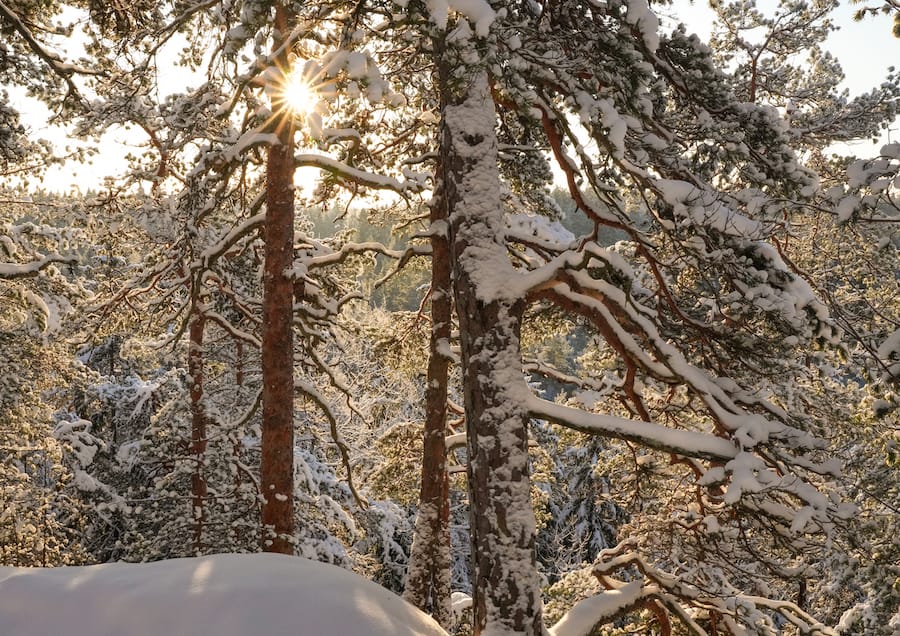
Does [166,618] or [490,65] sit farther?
[490,65]

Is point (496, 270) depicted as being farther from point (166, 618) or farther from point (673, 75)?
point (166, 618)

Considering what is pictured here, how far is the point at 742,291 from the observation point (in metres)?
4.54

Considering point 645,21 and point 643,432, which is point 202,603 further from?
point 645,21

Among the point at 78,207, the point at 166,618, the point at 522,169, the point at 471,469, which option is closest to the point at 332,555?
the point at 78,207

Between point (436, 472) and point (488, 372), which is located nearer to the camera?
point (488, 372)

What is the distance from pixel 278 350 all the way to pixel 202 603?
412cm

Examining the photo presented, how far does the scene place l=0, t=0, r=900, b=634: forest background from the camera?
4.31 metres

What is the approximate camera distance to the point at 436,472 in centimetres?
845

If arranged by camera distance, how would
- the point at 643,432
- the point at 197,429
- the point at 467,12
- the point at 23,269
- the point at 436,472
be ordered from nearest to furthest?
the point at 467,12 → the point at 643,432 → the point at 23,269 → the point at 436,472 → the point at 197,429

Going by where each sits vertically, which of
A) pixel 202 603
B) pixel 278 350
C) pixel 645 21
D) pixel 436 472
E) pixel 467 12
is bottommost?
pixel 436 472

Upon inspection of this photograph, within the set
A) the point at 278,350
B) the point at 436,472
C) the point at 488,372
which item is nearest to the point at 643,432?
the point at 488,372

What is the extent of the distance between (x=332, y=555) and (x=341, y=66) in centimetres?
1196

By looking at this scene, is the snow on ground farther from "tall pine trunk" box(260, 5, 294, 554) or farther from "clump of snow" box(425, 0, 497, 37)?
"tall pine trunk" box(260, 5, 294, 554)

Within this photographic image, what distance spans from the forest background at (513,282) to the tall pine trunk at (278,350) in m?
0.03
